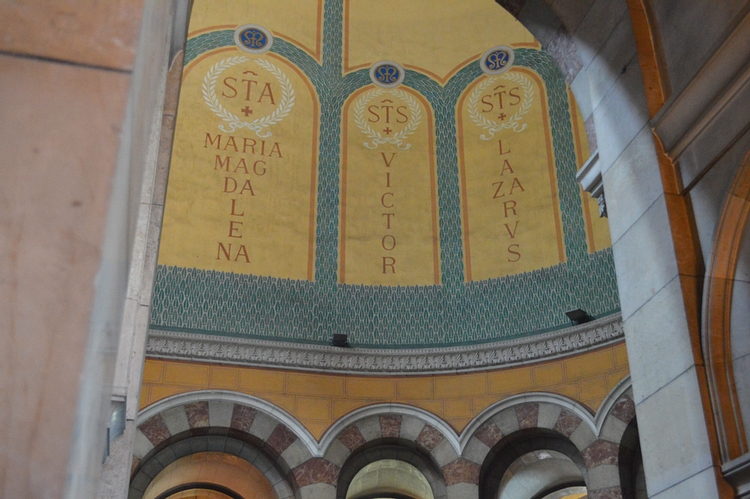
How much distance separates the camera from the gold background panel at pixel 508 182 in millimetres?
11531

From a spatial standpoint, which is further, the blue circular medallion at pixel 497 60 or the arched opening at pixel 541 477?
the blue circular medallion at pixel 497 60

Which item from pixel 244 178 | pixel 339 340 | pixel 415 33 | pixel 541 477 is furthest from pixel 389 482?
pixel 415 33

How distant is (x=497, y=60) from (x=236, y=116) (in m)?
4.07

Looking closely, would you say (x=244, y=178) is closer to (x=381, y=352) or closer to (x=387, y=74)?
(x=387, y=74)

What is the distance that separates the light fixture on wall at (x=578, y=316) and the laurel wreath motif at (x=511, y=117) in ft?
10.3

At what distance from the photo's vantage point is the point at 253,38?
12.2 meters

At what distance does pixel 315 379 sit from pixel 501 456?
2682 mm

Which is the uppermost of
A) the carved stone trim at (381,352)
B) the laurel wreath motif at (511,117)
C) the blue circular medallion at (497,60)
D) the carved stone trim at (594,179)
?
the blue circular medallion at (497,60)

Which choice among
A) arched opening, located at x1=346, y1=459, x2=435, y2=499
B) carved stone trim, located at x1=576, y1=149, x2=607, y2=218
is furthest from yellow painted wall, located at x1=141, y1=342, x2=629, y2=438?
carved stone trim, located at x1=576, y1=149, x2=607, y2=218

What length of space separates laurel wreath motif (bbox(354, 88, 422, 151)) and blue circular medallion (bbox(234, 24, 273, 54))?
1662mm

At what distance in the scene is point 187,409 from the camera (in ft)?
33.7

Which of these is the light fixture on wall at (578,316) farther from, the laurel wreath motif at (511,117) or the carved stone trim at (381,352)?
the laurel wreath motif at (511,117)

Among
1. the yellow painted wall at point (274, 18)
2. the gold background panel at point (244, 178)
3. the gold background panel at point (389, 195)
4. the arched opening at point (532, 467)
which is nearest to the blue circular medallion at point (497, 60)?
the gold background panel at point (389, 195)

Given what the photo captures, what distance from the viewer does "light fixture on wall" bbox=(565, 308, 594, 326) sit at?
10344mm
